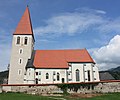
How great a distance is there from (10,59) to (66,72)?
53.0 ft

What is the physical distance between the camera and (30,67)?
4453 centimetres

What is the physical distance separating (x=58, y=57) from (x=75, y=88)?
17.5 meters

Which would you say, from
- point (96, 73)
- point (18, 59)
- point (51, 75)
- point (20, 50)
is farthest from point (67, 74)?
point (20, 50)

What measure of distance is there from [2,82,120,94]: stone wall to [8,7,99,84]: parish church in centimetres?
1172

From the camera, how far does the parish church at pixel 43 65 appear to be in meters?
45.0

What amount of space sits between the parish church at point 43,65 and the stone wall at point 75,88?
11.7 metres

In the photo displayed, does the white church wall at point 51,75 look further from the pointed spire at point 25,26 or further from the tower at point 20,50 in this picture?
the pointed spire at point 25,26

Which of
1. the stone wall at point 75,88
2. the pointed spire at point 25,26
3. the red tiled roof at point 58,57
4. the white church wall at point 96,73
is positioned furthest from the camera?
the pointed spire at point 25,26

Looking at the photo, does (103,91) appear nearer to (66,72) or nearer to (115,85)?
(115,85)

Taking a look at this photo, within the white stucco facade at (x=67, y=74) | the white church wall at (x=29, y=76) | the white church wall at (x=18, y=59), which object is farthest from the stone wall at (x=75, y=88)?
the white church wall at (x=18, y=59)

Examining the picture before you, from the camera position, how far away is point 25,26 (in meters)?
50.1

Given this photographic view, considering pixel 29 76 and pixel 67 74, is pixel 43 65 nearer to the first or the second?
pixel 29 76

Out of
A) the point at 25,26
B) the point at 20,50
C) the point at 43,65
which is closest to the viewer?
the point at 43,65

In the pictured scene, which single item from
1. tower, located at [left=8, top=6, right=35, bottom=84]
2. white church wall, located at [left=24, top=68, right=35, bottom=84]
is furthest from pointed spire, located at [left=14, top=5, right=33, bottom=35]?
white church wall, located at [left=24, top=68, right=35, bottom=84]
